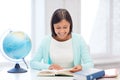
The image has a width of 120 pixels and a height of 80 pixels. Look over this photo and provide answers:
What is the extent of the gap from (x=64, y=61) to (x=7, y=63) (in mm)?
868

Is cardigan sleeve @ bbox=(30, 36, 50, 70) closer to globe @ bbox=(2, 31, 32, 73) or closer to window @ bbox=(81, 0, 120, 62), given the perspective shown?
globe @ bbox=(2, 31, 32, 73)

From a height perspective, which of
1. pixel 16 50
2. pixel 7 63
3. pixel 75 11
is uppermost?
pixel 75 11

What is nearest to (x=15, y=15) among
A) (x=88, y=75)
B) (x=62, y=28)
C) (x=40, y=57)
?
(x=40, y=57)

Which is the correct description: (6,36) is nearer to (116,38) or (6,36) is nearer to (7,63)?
(7,63)

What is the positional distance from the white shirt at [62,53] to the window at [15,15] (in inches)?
27.7

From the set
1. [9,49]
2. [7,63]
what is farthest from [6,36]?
[7,63]

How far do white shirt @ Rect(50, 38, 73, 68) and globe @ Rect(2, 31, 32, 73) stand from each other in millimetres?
319

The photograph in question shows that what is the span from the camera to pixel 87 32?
10.3ft

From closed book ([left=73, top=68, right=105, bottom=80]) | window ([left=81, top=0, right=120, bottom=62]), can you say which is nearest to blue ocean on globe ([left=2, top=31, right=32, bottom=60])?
closed book ([left=73, top=68, right=105, bottom=80])

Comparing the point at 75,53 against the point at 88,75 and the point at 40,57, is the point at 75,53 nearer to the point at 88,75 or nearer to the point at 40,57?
the point at 40,57

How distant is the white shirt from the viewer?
83.8 inches

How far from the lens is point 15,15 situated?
277 cm

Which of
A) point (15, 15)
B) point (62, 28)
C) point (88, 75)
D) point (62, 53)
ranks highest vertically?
point (15, 15)

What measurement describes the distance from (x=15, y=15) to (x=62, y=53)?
2.94 ft
